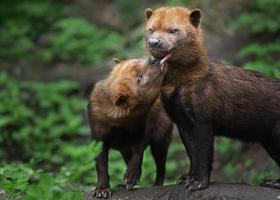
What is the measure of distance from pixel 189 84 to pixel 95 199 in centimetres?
173

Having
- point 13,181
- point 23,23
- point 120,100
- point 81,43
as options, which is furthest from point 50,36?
point 13,181

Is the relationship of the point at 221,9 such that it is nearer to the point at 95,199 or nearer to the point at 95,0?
the point at 95,0

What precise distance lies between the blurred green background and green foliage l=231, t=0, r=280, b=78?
2cm

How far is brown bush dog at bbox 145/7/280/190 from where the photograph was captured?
28.2 ft

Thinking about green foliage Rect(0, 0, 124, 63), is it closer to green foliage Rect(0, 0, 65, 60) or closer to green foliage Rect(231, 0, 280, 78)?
green foliage Rect(0, 0, 65, 60)

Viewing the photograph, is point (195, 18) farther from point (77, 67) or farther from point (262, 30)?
point (77, 67)

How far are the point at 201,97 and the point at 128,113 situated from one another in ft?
3.26

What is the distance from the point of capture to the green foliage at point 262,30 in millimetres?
13914

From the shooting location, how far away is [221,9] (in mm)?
16688

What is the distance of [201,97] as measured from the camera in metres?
8.65

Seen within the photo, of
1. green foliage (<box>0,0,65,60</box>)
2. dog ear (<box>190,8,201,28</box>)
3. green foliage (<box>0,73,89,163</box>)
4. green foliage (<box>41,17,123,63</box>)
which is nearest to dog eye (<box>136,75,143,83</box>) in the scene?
dog ear (<box>190,8,201,28</box>)

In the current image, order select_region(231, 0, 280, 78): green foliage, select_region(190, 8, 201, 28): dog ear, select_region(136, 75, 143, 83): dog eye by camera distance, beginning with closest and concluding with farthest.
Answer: select_region(190, 8, 201, 28): dog ear
select_region(136, 75, 143, 83): dog eye
select_region(231, 0, 280, 78): green foliage

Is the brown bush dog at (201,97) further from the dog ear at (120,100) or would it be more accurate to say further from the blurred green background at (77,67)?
the blurred green background at (77,67)

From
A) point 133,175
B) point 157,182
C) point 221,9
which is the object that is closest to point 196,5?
point 221,9
